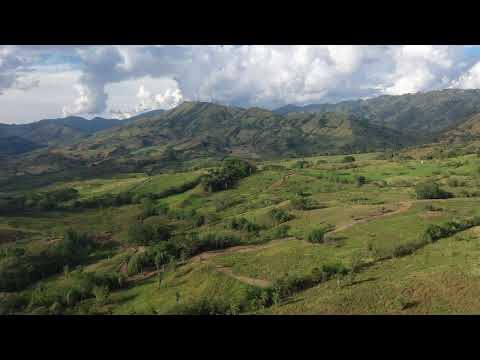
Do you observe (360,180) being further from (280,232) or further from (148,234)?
(148,234)

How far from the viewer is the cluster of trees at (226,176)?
13212 centimetres

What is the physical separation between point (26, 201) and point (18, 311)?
9114 centimetres

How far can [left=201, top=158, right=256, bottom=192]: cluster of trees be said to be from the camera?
13212 cm

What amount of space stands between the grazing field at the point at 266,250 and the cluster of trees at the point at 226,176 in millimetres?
6902

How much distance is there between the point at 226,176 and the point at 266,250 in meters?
83.1

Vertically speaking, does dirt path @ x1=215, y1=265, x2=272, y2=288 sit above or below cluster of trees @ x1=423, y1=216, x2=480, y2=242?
below

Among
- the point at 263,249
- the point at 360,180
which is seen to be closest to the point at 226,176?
the point at 360,180

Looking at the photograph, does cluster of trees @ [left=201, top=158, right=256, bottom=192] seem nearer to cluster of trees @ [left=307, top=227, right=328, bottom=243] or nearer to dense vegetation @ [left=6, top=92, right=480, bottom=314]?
dense vegetation @ [left=6, top=92, right=480, bottom=314]

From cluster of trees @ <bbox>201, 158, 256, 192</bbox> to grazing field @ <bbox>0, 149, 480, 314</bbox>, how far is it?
6902 mm

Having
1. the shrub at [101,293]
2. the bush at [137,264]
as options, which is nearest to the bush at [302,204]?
the bush at [137,264]

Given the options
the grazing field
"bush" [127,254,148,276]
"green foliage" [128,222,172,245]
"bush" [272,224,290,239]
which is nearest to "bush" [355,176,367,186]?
the grazing field

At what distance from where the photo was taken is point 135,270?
60.0 m
